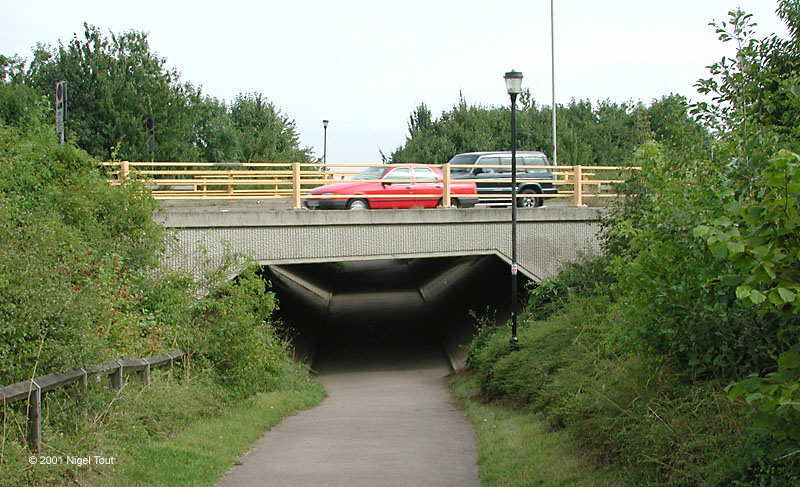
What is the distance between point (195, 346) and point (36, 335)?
6.64m

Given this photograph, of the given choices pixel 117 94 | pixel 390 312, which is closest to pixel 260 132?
pixel 117 94

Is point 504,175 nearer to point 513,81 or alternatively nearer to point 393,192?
point 393,192

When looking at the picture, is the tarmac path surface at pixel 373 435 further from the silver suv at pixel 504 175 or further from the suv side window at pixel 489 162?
the suv side window at pixel 489 162

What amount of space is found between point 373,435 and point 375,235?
8574mm

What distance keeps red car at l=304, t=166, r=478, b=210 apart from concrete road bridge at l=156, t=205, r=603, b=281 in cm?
117

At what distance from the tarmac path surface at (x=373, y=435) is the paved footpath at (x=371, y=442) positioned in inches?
0.4

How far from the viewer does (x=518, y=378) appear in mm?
15453

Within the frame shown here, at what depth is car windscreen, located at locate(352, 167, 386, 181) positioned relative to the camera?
2371cm

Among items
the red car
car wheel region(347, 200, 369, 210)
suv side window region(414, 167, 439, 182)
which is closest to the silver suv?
the red car

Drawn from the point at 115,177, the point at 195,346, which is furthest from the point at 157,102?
the point at 195,346

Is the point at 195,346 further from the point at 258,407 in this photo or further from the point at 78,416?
the point at 78,416

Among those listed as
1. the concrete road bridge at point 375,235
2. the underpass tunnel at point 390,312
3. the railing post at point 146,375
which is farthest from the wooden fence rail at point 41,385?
the underpass tunnel at point 390,312

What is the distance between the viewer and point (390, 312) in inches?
1366

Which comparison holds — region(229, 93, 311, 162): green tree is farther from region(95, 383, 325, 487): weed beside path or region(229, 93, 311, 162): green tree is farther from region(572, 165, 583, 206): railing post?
region(95, 383, 325, 487): weed beside path
